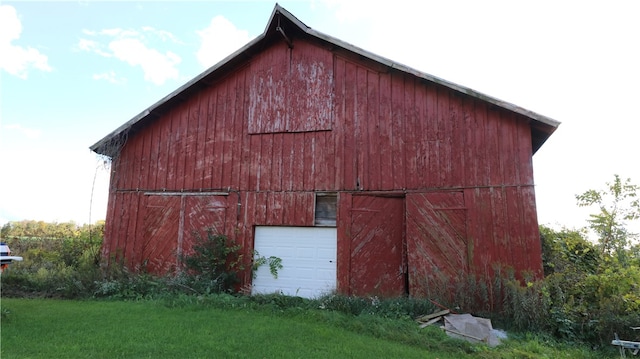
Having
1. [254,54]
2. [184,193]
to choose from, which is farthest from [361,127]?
[184,193]

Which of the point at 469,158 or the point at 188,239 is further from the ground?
the point at 469,158

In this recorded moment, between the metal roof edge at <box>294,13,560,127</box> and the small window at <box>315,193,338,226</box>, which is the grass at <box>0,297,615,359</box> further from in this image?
the metal roof edge at <box>294,13,560,127</box>

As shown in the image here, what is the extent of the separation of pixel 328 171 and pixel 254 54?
4.08 metres

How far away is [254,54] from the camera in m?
10.0

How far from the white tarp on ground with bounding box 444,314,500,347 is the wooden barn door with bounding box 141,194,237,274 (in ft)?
18.3

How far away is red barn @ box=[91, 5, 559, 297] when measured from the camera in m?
7.90

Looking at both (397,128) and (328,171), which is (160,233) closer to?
(328,171)

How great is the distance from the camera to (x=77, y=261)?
1095 cm

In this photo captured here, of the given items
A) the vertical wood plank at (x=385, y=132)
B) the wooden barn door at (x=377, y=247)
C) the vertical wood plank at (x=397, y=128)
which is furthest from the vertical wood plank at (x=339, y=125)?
the vertical wood plank at (x=397, y=128)

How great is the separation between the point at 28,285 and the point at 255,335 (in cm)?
733

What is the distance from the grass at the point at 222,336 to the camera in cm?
475

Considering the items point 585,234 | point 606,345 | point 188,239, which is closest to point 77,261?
point 188,239

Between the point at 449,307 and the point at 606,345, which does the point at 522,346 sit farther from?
the point at 449,307

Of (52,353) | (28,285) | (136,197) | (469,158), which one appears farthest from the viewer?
(136,197)
